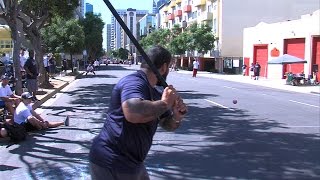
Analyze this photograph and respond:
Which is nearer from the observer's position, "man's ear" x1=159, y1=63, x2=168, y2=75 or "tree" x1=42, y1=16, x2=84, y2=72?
"man's ear" x1=159, y1=63, x2=168, y2=75

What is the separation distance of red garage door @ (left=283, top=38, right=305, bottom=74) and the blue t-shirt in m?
37.3

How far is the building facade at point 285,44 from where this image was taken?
123ft

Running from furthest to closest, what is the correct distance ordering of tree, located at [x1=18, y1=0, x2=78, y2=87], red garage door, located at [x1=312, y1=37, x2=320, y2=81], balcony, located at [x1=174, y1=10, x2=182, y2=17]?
balcony, located at [x1=174, y1=10, x2=182, y2=17], red garage door, located at [x1=312, y1=37, x2=320, y2=81], tree, located at [x1=18, y1=0, x2=78, y2=87]

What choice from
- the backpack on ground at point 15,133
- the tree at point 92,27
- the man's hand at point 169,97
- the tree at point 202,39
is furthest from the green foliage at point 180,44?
the man's hand at point 169,97

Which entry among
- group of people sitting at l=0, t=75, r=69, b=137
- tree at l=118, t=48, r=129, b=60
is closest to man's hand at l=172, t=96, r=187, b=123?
group of people sitting at l=0, t=75, r=69, b=137

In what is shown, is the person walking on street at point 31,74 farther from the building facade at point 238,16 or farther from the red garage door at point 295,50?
the building facade at point 238,16

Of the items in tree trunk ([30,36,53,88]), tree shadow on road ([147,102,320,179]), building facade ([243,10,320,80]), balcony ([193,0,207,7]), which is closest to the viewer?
tree shadow on road ([147,102,320,179])

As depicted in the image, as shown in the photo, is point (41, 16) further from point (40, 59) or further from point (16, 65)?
point (16, 65)

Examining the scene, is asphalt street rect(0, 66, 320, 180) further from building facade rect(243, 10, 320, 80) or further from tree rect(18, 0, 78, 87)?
building facade rect(243, 10, 320, 80)

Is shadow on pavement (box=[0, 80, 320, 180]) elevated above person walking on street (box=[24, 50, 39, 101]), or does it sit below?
below

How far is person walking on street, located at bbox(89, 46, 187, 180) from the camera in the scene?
11.0ft

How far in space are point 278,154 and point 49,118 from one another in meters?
7.07

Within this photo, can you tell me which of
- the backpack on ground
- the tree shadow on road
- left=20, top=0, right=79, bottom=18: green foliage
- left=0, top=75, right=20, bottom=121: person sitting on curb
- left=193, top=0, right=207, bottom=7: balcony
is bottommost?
the tree shadow on road

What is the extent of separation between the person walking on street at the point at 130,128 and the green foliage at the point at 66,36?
149 ft
